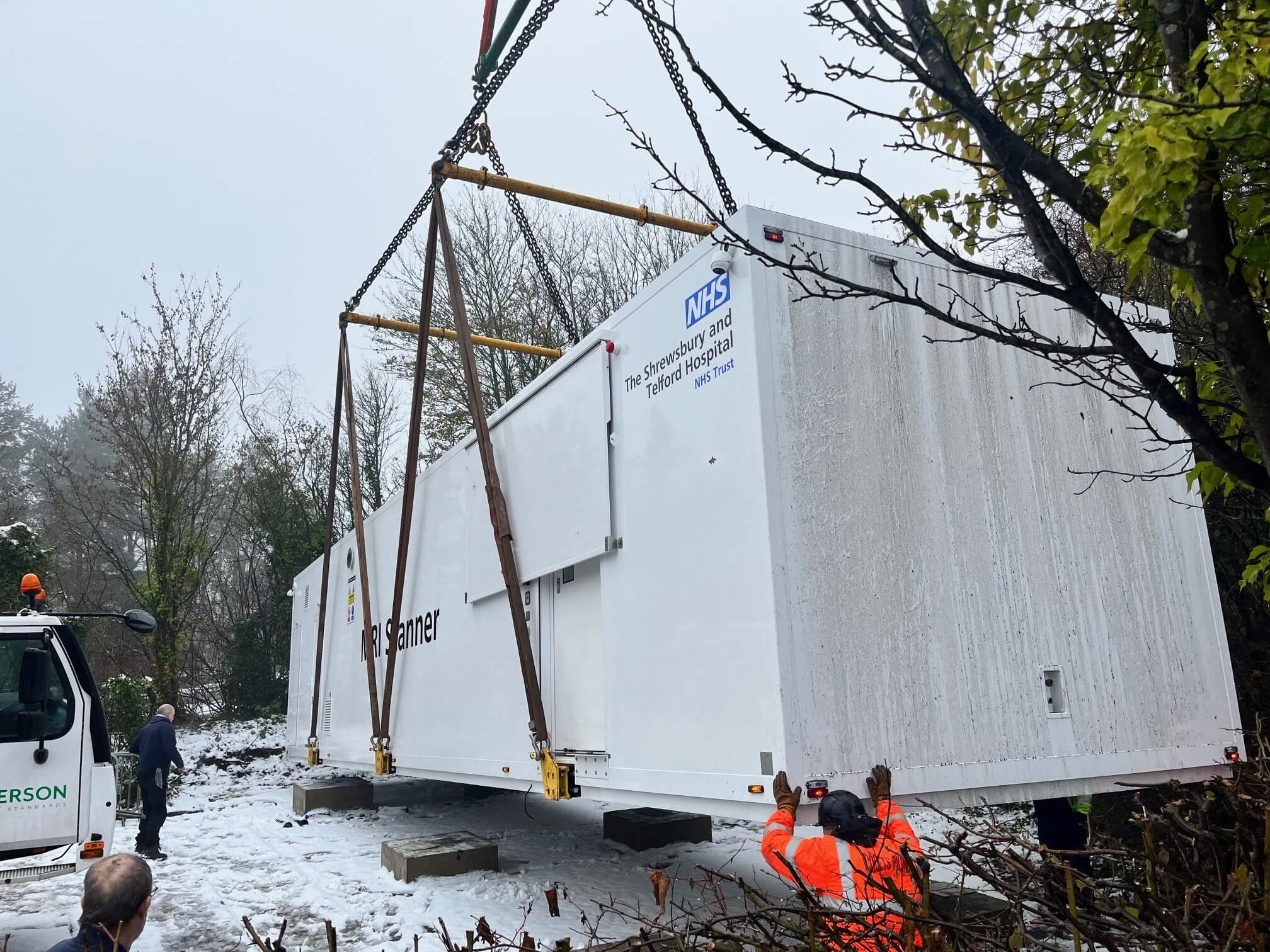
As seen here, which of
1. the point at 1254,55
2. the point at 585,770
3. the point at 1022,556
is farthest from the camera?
the point at 585,770

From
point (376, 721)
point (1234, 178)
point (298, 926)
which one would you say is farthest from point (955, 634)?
point (376, 721)

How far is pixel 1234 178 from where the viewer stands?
4004 mm

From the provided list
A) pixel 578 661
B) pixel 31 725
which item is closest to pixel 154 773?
pixel 31 725

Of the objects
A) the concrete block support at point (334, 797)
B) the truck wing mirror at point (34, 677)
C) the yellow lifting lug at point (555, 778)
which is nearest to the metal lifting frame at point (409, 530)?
the yellow lifting lug at point (555, 778)

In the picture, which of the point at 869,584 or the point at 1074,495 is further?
the point at 1074,495

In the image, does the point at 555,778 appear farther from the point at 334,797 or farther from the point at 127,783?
the point at 334,797

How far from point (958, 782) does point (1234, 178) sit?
2780 mm

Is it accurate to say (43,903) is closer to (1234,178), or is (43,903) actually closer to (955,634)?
(955,634)

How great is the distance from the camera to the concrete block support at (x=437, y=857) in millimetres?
7078

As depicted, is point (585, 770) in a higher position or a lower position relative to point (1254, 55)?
lower

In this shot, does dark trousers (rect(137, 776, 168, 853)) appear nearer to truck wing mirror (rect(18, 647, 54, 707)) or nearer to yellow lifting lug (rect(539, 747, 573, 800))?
truck wing mirror (rect(18, 647, 54, 707))

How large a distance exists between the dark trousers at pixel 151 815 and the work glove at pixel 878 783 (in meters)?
7.16

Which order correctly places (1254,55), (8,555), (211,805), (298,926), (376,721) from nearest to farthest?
1. (1254,55)
2. (298,926)
3. (376,721)
4. (211,805)
5. (8,555)

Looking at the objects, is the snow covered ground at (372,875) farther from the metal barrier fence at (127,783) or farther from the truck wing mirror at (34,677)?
the truck wing mirror at (34,677)
